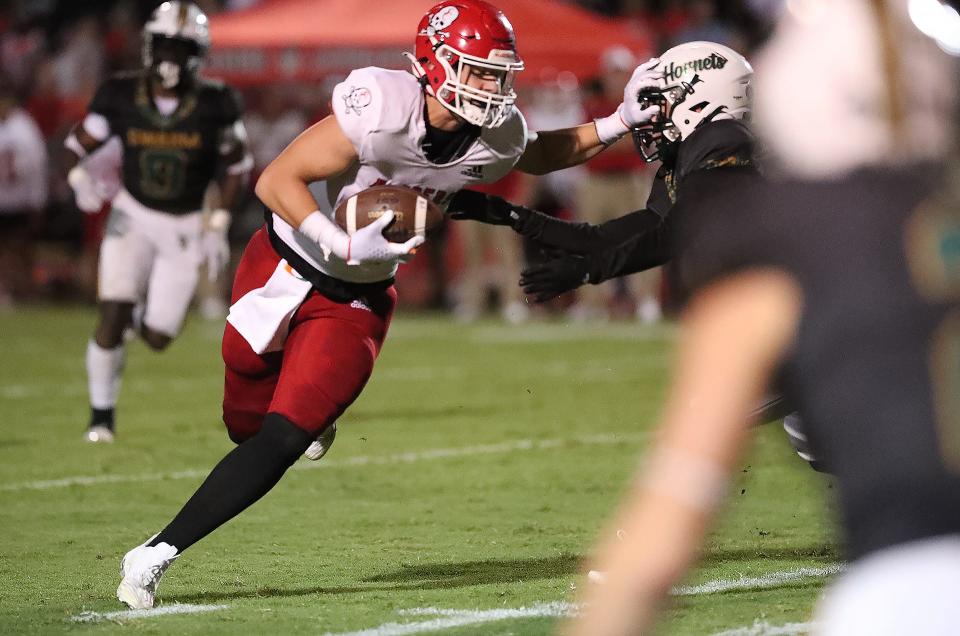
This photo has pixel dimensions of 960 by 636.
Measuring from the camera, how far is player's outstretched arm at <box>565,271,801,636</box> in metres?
1.61

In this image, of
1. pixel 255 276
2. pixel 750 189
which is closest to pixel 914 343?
pixel 750 189

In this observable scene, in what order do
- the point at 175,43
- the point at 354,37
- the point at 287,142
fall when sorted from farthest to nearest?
the point at 287,142
the point at 354,37
the point at 175,43

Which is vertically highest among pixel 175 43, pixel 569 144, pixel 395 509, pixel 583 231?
pixel 569 144

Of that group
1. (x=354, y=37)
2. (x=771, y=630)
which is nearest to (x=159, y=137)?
(x=771, y=630)

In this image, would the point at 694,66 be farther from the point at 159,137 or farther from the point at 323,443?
the point at 159,137

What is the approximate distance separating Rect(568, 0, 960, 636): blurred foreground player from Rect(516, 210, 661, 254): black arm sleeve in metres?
2.48

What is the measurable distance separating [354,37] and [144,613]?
9.65 metres

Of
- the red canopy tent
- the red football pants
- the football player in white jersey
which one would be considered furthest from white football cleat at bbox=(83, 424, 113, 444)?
the red canopy tent

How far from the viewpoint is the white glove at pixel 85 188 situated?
301 inches

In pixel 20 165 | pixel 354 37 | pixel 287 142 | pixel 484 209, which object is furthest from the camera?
pixel 20 165

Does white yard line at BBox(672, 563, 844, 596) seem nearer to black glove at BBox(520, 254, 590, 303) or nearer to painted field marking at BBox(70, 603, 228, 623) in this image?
black glove at BBox(520, 254, 590, 303)

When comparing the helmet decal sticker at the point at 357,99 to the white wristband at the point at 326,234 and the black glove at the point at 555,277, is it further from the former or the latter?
the black glove at the point at 555,277

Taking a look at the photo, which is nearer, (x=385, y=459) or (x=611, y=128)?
(x=611, y=128)

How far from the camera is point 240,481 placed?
3875mm
